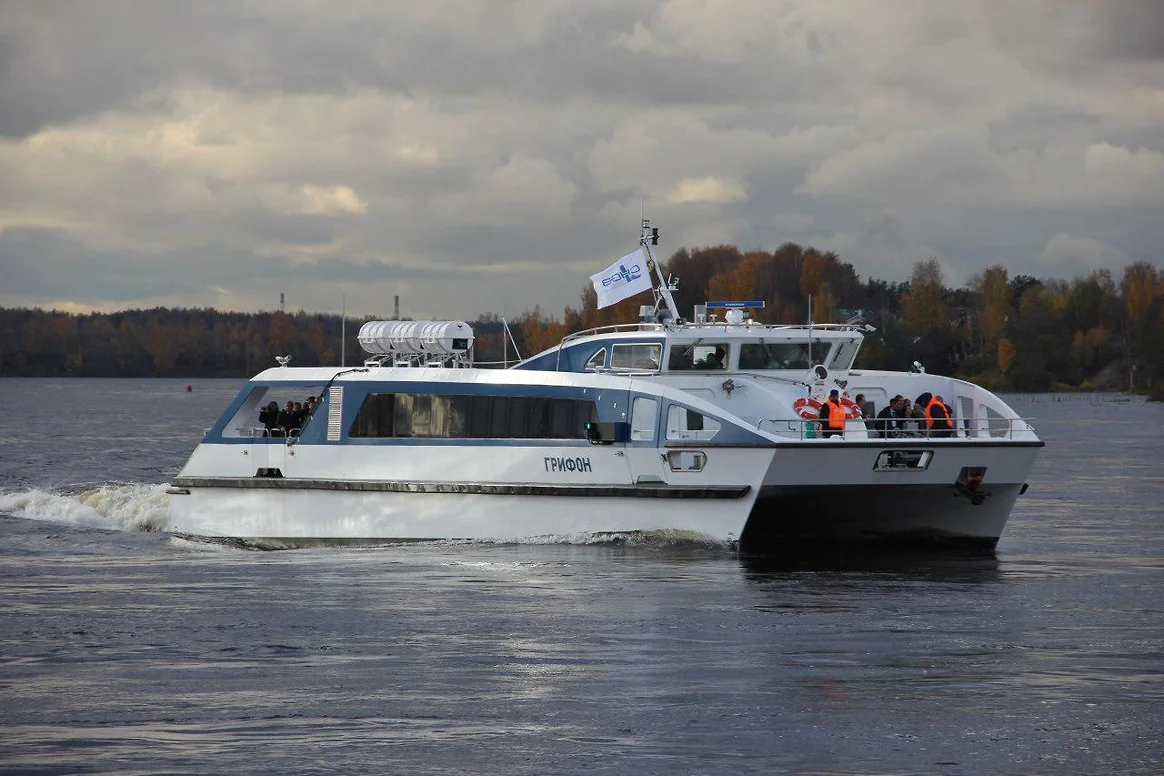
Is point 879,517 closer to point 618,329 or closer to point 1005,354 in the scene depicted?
point 618,329

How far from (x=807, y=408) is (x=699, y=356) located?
92.8 inches

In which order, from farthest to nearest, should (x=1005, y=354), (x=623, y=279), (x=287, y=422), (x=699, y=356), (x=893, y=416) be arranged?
(x=1005, y=354), (x=623, y=279), (x=287, y=422), (x=699, y=356), (x=893, y=416)

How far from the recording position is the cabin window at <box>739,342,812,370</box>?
91.9 feet

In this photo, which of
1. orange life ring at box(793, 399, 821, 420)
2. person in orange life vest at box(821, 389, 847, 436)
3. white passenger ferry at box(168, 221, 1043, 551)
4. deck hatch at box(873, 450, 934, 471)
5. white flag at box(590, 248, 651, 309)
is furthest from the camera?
white flag at box(590, 248, 651, 309)

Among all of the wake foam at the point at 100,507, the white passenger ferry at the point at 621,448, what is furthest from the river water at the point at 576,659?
the wake foam at the point at 100,507

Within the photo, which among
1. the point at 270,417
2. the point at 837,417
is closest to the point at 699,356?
the point at 837,417

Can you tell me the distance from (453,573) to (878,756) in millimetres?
11140

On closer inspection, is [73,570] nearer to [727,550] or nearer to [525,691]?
[727,550]

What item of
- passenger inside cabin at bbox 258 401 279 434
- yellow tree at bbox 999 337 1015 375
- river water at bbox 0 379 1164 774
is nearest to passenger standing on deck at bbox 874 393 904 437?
river water at bbox 0 379 1164 774

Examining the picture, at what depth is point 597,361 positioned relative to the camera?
93.8 feet

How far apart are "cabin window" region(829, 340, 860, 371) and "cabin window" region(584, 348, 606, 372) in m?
4.01

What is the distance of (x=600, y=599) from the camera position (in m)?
21.5

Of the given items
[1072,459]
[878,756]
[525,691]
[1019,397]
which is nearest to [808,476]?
[525,691]

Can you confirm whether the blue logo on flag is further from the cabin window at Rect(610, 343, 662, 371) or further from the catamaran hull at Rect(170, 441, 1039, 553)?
the catamaran hull at Rect(170, 441, 1039, 553)
